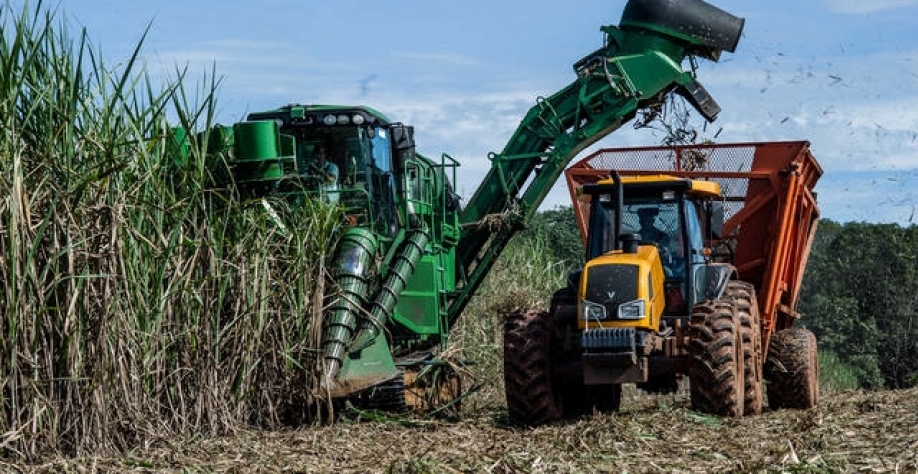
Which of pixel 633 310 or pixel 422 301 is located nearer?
pixel 633 310

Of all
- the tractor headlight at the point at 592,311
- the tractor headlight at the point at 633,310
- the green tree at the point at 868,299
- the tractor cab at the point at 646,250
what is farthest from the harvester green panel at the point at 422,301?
the green tree at the point at 868,299

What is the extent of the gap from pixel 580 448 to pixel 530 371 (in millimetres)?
Result: 1860

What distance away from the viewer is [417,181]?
11539 millimetres

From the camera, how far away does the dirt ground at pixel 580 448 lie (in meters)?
6.61

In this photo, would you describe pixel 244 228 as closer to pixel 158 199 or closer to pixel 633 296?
pixel 158 199

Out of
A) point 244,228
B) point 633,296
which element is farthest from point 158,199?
point 633,296

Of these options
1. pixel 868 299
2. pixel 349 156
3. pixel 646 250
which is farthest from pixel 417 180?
pixel 868 299

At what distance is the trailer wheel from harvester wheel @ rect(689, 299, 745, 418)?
1.00 m

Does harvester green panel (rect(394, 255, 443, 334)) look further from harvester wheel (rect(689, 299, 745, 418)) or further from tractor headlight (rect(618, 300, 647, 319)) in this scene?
harvester wheel (rect(689, 299, 745, 418))

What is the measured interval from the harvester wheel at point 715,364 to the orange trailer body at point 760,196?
194cm

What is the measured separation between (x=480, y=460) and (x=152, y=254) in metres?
2.38

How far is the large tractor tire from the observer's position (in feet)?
35.3

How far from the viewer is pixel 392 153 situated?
1148 centimetres

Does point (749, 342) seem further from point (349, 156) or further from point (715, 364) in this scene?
point (349, 156)
